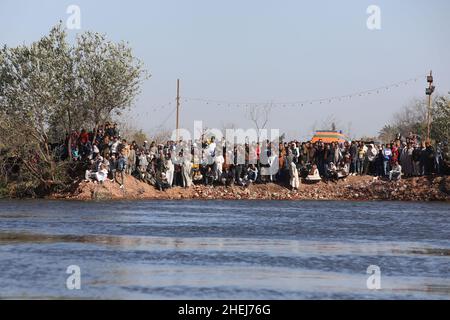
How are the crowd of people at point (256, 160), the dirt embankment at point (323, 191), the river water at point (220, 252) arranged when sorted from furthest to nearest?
the dirt embankment at point (323, 191)
the crowd of people at point (256, 160)
the river water at point (220, 252)

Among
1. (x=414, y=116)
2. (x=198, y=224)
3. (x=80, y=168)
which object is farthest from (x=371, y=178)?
(x=414, y=116)

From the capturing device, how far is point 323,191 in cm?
5722

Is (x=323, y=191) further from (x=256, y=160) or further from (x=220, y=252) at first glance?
(x=220, y=252)

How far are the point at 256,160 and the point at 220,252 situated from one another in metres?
27.2

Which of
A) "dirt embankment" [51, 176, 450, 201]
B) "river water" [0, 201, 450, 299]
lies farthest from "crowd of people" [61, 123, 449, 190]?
"river water" [0, 201, 450, 299]

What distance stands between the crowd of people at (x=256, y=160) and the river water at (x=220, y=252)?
679 cm

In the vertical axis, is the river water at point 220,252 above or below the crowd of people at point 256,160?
below

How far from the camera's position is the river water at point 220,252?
2264 centimetres

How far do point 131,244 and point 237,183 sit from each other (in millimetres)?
26026

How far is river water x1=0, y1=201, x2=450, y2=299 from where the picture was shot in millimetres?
22641

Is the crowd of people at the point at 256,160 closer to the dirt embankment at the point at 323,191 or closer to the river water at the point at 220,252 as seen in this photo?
the dirt embankment at the point at 323,191

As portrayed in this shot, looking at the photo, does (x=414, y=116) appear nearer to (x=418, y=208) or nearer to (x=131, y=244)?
(x=418, y=208)

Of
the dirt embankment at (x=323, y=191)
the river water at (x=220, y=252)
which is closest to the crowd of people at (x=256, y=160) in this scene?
the dirt embankment at (x=323, y=191)

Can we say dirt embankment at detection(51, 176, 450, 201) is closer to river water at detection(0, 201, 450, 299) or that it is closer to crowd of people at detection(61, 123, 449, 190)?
crowd of people at detection(61, 123, 449, 190)
